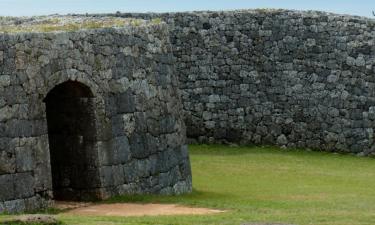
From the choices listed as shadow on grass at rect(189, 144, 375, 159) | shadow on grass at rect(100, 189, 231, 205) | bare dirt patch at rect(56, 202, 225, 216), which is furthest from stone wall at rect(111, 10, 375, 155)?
bare dirt patch at rect(56, 202, 225, 216)

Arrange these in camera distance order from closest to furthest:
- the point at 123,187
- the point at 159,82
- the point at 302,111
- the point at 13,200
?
the point at 13,200 → the point at 123,187 → the point at 159,82 → the point at 302,111

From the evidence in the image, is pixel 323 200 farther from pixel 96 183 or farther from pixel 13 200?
pixel 13 200

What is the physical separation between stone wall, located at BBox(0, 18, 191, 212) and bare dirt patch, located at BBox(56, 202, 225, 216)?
465mm

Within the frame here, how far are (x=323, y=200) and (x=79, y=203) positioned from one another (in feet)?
13.8

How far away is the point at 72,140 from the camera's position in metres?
16.9

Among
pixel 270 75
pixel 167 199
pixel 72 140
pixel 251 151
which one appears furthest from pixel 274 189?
pixel 270 75

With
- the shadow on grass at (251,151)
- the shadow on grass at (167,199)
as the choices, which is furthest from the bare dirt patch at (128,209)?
the shadow on grass at (251,151)

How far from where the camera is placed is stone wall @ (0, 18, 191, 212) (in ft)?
49.2

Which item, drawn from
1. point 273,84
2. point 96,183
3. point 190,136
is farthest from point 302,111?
point 96,183

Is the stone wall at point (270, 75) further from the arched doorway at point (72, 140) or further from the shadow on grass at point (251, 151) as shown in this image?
the arched doorway at point (72, 140)

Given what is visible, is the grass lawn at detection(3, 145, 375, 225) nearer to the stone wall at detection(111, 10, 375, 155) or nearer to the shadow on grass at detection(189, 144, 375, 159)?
the shadow on grass at detection(189, 144, 375, 159)

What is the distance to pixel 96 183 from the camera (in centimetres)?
1658

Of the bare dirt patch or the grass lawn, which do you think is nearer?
the grass lawn

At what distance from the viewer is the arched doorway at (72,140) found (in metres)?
16.6
